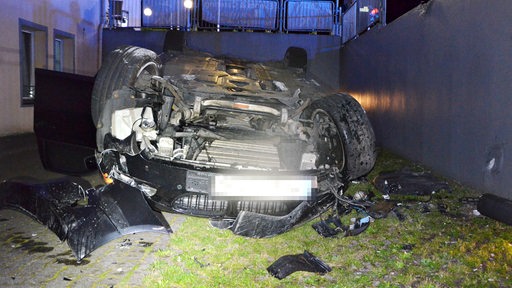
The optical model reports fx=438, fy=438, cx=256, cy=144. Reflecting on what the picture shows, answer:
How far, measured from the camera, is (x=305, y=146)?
4.65 metres

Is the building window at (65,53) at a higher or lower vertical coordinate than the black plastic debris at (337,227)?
higher

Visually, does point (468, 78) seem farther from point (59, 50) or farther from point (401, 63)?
point (59, 50)

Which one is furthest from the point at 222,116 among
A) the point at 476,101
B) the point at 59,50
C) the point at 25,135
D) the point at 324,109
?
the point at 59,50

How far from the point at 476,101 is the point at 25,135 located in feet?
27.3

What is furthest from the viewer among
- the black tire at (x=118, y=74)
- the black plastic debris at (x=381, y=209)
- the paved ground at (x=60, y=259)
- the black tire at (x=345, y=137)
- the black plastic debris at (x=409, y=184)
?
the black plastic debris at (x=409, y=184)

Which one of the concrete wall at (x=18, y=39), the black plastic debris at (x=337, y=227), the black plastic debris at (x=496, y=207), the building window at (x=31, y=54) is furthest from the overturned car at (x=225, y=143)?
the building window at (x=31, y=54)

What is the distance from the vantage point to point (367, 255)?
361 centimetres

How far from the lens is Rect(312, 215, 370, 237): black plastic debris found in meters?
4.09

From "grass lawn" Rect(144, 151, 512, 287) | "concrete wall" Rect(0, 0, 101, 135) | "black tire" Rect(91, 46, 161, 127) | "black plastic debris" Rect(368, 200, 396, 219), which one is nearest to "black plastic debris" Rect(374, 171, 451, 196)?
"black plastic debris" Rect(368, 200, 396, 219)

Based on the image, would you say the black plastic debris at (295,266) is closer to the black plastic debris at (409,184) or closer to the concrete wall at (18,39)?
the black plastic debris at (409,184)

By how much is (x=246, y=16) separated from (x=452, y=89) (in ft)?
25.1

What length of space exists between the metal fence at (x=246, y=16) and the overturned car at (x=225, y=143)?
21.3 ft

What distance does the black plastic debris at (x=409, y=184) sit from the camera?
5508 millimetres

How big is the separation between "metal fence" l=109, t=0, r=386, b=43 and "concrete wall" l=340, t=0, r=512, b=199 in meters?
3.84
